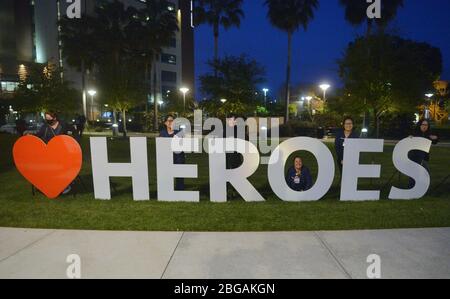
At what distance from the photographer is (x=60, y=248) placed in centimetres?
519

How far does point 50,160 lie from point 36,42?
78898mm

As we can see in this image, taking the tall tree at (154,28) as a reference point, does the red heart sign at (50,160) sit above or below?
below

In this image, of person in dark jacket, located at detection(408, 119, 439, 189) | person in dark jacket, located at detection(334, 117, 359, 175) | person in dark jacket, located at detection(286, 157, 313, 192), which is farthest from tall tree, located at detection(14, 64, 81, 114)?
person in dark jacket, located at detection(408, 119, 439, 189)

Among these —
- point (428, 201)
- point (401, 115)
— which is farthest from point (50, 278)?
point (401, 115)

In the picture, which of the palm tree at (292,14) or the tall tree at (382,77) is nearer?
the tall tree at (382,77)

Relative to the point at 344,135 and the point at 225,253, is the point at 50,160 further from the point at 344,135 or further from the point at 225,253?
the point at 344,135

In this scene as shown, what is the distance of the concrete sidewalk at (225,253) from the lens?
4.40 metres

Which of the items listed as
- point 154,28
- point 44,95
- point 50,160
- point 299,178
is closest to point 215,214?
point 299,178

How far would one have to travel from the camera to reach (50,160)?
25.4 feet

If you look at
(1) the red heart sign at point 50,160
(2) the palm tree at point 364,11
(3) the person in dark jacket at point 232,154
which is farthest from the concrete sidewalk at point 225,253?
(2) the palm tree at point 364,11

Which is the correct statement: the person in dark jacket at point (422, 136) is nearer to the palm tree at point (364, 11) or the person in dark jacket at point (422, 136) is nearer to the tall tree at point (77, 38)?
the palm tree at point (364, 11)

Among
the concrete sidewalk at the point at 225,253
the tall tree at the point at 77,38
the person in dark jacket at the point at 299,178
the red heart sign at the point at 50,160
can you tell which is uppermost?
the tall tree at the point at 77,38

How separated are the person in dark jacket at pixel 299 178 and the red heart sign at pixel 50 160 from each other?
427 cm
